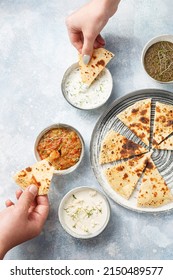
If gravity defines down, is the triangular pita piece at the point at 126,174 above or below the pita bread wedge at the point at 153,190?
above

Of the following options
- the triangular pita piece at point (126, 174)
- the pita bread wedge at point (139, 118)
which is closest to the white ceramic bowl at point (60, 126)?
the triangular pita piece at point (126, 174)

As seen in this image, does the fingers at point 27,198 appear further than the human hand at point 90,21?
No

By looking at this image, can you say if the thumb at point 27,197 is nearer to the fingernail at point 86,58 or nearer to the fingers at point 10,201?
the fingers at point 10,201

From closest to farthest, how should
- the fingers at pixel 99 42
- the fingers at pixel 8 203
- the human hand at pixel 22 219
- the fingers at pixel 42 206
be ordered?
the human hand at pixel 22 219, the fingers at pixel 42 206, the fingers at pixel 8 203, the fingers at pixel 99 42

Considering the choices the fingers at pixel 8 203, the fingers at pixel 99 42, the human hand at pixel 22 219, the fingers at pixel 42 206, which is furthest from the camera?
the fingers at pixel 99 42

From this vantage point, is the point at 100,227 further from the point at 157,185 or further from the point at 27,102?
the point at 27,102

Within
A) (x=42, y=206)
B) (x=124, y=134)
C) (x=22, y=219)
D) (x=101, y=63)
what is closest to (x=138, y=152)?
(x=124, y=134)

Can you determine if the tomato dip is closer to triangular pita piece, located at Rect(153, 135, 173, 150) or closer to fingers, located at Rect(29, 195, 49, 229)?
fingers, located at Rect(29, 195, 49, 229)

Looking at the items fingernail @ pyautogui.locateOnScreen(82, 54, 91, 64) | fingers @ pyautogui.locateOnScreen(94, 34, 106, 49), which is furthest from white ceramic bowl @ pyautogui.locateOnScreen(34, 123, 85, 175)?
fingers @ pyautogui.locateOnScreen(94, 34, 106, 49)
